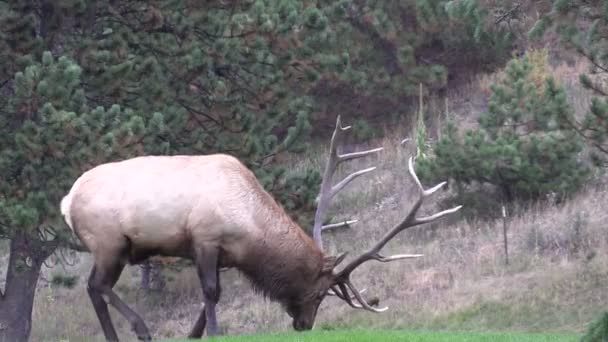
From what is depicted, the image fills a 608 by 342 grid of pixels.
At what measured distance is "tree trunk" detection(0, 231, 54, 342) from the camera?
53.2 feet

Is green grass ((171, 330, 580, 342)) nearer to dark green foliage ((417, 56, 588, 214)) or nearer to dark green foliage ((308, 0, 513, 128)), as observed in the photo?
dark green foliage ((417, 56, 588, 214))

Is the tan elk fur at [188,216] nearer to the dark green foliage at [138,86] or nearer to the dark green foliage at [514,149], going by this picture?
the dark green foliage at [138,86]

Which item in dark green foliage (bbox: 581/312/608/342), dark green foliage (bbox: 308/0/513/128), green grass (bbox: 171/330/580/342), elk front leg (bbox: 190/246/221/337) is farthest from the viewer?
dark green foliage (bbox: 308/0/513/128)

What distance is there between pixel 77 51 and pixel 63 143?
1815mm

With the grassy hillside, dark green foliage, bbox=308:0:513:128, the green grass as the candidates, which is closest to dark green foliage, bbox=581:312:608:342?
the green grass

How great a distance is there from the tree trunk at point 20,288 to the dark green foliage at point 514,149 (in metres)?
7.10

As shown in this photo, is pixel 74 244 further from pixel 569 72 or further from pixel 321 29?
pixel 569 72

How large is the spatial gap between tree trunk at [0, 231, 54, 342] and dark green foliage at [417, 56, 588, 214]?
7.10 m

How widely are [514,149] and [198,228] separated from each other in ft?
29.2

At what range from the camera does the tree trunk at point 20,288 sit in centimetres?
1620

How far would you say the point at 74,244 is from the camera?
52.3 feet

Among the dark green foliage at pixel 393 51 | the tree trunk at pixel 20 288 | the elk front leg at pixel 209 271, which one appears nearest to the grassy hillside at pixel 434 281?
the dark green foliage at pixel 393 51

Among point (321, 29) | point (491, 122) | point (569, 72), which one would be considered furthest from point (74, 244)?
point (569, 72)

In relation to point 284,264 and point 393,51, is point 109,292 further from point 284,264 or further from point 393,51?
point 393,51
